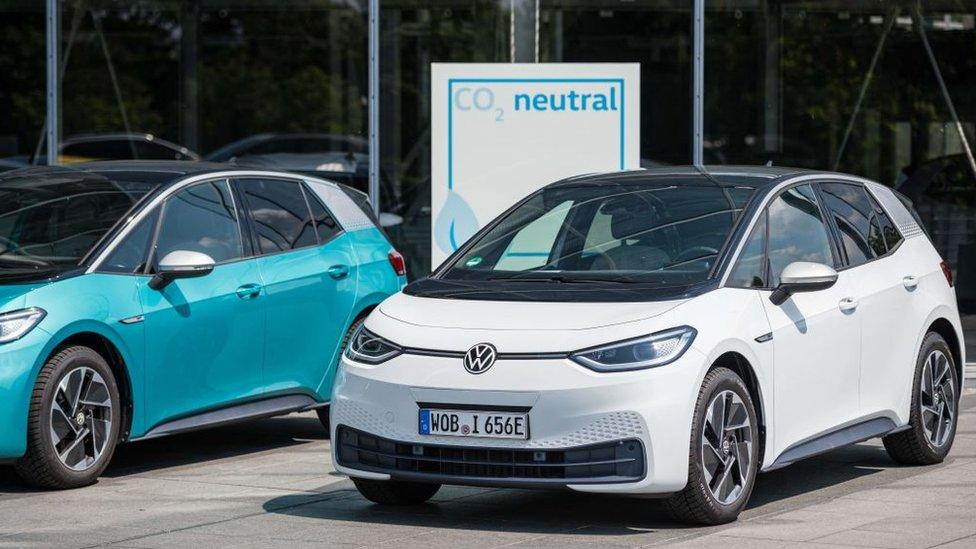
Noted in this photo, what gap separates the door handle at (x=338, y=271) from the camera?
32.6ft

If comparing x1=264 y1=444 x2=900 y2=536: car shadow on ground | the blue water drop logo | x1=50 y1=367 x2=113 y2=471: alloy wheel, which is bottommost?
x1=264 y1=444 x2=900 y2=536: car shadow on ground

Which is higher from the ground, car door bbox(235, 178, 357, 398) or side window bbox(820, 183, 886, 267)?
side window bbox(820, 183, 886, 267)

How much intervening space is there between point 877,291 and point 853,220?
19.4 inches

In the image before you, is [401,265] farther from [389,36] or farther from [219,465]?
[389,36]

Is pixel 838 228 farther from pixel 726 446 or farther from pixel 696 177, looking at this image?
pixel 726 446

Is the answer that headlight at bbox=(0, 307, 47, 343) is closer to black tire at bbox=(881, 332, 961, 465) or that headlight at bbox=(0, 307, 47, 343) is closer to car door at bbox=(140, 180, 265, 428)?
car door at bbox=(140, 180, 265, 428)

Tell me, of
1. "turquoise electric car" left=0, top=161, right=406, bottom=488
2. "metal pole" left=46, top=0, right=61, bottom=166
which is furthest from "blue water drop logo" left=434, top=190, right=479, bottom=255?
"metal pole" left=46, top=0, right=61, bottom=166

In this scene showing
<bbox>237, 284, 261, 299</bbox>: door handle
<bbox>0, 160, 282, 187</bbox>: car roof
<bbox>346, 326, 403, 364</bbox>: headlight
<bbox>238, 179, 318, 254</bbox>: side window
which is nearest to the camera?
<bbox>346, 326, 403, 364</bbox>: headlight

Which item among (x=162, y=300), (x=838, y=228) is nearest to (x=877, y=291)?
(x=838, y=228)

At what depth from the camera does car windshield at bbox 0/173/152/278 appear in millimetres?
8727

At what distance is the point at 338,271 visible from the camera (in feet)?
32.7

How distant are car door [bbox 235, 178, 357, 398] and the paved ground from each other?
22.3 inches

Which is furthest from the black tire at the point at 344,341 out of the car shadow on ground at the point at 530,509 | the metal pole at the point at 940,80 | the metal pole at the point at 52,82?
the metal pole at the point at 940,80

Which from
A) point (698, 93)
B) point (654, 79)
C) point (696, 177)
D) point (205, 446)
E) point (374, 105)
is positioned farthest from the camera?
point (374, 105)
